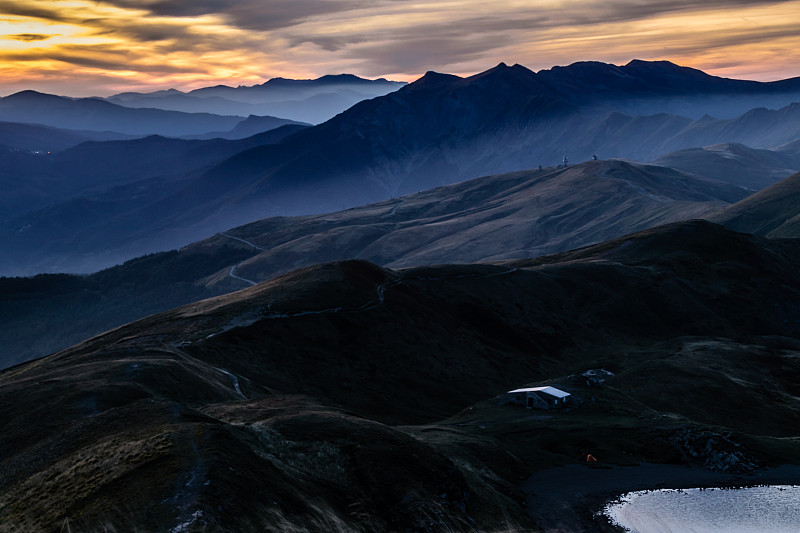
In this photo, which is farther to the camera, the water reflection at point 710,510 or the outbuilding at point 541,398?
the outbuilding at point 541,398

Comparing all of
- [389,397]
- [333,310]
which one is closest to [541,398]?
[389,397]

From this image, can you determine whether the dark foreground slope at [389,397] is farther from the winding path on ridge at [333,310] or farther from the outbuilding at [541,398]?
the outbuilding at [541,398]

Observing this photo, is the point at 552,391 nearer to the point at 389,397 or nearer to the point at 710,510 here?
the point at 389,397

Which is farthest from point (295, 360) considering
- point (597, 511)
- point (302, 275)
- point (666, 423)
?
point (597, 511)

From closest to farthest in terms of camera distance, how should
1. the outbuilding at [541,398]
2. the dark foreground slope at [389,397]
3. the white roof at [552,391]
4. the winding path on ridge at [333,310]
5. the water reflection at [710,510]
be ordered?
the dark foreground slope at [389,397] → the water reflection at [710,510] → the outbuilding at [541,398] → the white roof at [552,391] → the winding path on ridge at [333,310]

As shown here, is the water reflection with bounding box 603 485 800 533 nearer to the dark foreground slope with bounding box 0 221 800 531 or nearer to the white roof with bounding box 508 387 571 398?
the dark foreground slope with bounding box 0 221 800 531

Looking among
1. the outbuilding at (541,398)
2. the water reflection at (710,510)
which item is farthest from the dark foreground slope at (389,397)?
the water reflection at (710,510)
